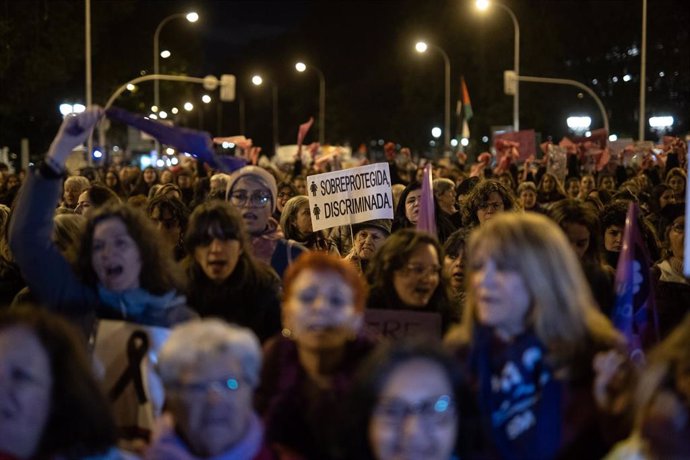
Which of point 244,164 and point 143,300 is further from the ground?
point 244,164

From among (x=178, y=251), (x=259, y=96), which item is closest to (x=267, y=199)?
(x=178, y=251)

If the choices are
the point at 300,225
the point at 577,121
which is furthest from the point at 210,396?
the point at 577,121

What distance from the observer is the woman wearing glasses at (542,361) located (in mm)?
3580

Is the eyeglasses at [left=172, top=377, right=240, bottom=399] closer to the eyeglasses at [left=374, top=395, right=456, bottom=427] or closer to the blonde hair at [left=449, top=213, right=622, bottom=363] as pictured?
the eyeglasses at [left=374, top=395, right=456, bottom=427]

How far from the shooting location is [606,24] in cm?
5062

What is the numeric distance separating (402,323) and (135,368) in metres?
1.24

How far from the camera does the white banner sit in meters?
8.94

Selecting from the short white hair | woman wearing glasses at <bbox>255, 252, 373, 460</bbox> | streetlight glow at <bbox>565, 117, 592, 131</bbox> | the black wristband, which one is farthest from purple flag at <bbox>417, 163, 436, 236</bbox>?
streetlight glow at <bbox>565, 117, 592, 131</bbox>

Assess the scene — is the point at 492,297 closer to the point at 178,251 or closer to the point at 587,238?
the point at 587,238

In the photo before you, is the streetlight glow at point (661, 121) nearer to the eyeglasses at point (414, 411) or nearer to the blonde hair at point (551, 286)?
the blonde hair at point (551, 286)

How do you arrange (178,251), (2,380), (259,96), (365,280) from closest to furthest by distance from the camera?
1. (2,380)
2. (365,280)
3. (178,251)
4. (259,96)

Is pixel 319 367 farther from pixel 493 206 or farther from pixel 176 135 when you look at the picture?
pixel 493 206

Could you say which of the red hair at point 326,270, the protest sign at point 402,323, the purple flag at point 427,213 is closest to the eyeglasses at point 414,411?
the red hair at point 326,270

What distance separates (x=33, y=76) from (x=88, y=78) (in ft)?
5.30
